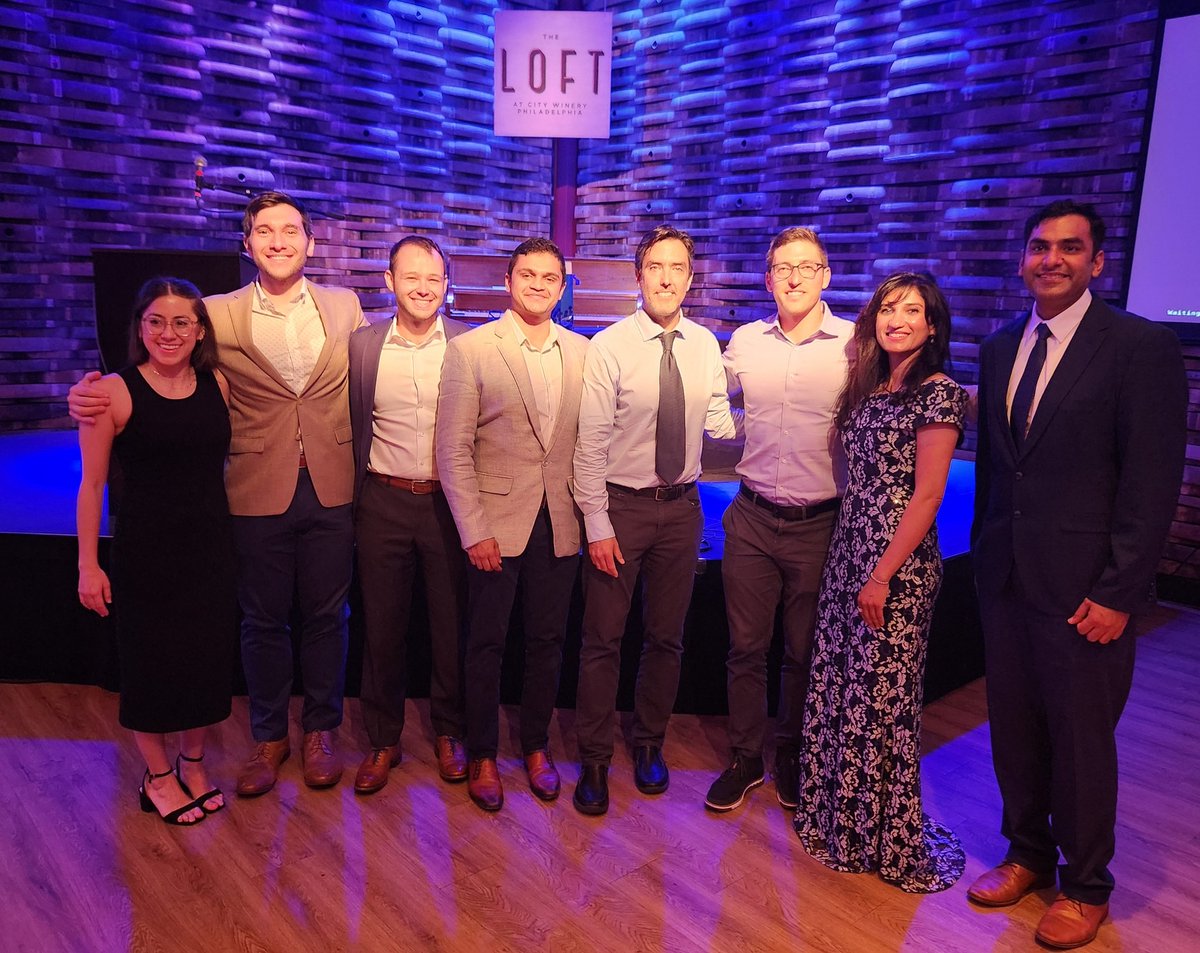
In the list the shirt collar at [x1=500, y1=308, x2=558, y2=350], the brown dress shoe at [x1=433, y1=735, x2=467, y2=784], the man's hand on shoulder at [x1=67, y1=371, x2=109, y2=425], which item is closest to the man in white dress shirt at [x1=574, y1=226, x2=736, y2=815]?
the shirt collar at [x1=500, y1=308, x2=558, y2=350]

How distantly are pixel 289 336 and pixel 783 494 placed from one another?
1.54 m

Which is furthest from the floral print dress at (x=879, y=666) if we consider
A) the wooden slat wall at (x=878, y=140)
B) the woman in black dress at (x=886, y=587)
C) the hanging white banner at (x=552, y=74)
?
the hanging white banner at (x=552, y=74)

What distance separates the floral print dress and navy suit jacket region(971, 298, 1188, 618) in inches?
8.4

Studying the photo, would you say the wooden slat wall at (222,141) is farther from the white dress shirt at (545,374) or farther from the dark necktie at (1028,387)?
the dark necktie at (1028,387)

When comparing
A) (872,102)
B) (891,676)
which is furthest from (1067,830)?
(872,102)

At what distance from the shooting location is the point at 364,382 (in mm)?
2602

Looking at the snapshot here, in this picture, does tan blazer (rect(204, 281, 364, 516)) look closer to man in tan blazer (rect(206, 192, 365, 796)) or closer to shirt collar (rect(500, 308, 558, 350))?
man in tan blazer (rect(206, 192, 365, 796))

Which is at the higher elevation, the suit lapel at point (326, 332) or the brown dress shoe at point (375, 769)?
the suit lapel at point (326, 332)

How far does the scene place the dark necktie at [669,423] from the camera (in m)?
2.56

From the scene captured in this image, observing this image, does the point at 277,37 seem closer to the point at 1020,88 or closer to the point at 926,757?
the point at 1020,88

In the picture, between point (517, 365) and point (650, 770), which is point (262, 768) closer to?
point (650, 770)

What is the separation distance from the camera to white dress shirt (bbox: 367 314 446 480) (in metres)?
2.59

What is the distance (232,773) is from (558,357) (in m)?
1.73

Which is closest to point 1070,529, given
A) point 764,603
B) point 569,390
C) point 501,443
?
point 764,603
